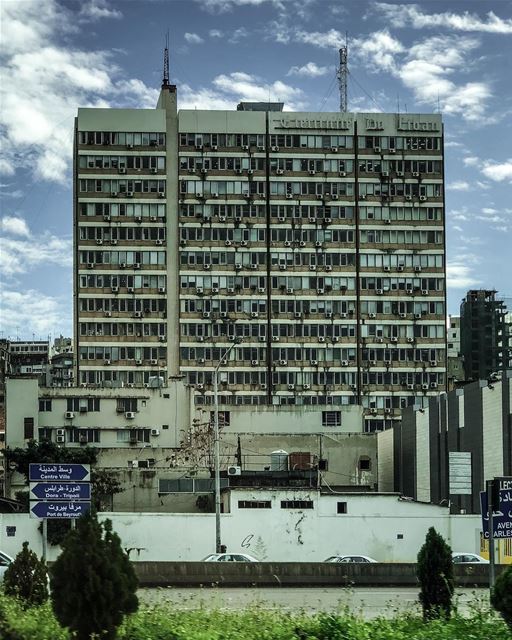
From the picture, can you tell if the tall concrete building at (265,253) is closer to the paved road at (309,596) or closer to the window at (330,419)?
the window at (330,419)

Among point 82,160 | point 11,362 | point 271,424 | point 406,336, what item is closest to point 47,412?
point 271,424

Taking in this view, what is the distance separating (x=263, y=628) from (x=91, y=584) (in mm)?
2593

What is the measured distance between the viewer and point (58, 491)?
99.4ft

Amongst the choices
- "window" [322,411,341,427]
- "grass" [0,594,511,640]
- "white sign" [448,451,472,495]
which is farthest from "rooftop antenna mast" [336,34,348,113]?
"grass" [0,594,511,640]

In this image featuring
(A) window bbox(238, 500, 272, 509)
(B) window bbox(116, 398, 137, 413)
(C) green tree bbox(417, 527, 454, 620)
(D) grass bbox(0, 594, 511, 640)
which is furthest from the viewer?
(B) window bbox(116, 398, 137, 413)

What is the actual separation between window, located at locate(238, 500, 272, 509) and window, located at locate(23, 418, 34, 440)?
89.7 feet

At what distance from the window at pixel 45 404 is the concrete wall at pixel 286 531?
26.5 meters

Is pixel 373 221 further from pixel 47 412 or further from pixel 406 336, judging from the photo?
pixel 47 412

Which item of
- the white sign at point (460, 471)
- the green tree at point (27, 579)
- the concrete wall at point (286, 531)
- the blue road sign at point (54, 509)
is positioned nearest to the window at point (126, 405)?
the concrete wall at point (286, 531)

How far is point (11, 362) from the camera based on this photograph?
175m

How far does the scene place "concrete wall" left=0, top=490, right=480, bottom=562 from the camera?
57875 millimetres

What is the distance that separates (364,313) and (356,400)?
25.5 ft

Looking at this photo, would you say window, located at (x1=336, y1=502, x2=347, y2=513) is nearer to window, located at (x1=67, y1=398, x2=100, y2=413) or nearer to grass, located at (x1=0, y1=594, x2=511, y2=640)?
window, located at (x1=67, y1=398, x2=100, y2=413)

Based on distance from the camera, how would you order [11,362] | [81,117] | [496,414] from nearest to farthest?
1. [496,414]
2. [81,117]
3. [11,362]
